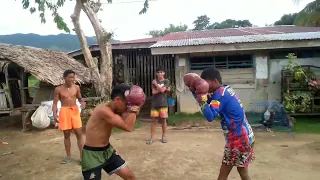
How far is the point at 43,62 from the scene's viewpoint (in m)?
9.43

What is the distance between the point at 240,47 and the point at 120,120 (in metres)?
6.20

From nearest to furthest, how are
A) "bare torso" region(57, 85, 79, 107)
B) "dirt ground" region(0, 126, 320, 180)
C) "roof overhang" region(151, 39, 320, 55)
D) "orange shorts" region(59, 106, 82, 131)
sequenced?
"dirt ground" region(0, 126, 320, 180) < "orange shorts" region(59, 106, 82, 131) < "bare torso" region(57, 85, 79, 107) < "roof overhang" region(151, 39, 320, 55)

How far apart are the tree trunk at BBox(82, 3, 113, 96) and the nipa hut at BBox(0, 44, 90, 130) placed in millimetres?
968

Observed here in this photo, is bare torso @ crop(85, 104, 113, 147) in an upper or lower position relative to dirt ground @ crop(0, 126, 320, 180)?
upper

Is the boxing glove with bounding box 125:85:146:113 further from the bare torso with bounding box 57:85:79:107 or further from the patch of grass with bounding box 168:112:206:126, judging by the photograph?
the patch of grass with bounding box 168:112:206:126

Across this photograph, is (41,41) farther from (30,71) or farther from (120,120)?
(120,120)

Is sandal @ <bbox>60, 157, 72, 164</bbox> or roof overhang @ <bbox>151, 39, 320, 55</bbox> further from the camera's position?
roof overhang @ <bbox>151, 39, 320, 55</bbox>

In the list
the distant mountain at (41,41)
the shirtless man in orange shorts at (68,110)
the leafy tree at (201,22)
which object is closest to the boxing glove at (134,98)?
the shirtless man in orange shorts at (68,110)

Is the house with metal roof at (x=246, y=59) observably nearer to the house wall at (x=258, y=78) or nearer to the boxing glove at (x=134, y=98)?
the house wall at (x=258, y=78)

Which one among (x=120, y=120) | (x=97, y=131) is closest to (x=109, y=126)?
(x=97, y=131)

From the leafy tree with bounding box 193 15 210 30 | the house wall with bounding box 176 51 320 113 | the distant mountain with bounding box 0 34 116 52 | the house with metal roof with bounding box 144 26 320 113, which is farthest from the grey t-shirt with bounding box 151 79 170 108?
the leafy tree with bounding box 193 15 210 30

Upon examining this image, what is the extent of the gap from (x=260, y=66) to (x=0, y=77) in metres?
9.29

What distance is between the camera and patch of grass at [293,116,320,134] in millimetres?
7177

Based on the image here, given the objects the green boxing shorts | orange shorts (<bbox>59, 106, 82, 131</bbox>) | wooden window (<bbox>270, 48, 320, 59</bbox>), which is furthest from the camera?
wooden window (<bbox>270, 48, 320, 59</bbox>)
